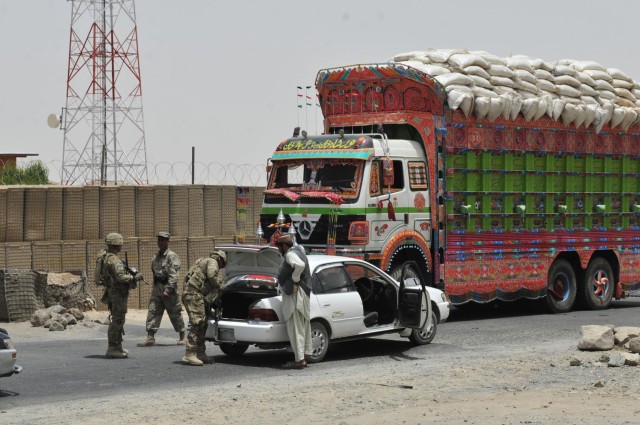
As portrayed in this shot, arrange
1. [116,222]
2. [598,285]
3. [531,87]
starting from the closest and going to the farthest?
[531,87]
[116,222]
[598,285]

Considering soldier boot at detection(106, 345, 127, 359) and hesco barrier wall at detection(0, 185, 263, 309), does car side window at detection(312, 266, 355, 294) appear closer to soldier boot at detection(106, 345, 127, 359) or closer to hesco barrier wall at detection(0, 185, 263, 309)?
soldier boot at detection(106, 345, 127, 359)

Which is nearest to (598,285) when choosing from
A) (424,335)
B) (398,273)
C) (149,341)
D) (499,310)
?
(499,310)

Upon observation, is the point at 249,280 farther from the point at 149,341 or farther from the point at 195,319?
the point at 149,341

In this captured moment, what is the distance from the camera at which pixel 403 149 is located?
20.5 m

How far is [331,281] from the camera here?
1611 centimetres

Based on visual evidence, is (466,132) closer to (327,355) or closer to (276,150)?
(276,150)

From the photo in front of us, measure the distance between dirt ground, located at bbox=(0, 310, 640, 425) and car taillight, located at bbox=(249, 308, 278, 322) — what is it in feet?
2.60

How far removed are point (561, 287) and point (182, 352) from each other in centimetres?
959

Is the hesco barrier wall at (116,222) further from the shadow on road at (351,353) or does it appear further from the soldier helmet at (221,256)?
the soldier helmet at (221,256)

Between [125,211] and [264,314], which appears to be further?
[125,211]

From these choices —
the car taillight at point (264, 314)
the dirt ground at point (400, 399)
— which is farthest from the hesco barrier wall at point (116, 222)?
the dirt ground at point (400, 399)

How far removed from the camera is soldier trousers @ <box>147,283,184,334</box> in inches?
683

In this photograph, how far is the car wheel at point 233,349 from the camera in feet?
53.9

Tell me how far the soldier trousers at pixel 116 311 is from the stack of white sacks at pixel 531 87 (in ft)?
24.2
